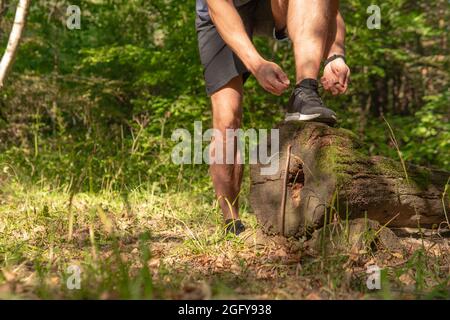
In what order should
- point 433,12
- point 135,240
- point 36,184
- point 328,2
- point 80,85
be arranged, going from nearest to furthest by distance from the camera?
1. point 328,2
2. point 135,240
3. point 36,184
4. point 80,85
5. point 433,12

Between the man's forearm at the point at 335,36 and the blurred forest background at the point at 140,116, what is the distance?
114 cm

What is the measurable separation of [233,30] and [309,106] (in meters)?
0.57

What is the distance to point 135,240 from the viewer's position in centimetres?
322

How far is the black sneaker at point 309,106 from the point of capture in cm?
273

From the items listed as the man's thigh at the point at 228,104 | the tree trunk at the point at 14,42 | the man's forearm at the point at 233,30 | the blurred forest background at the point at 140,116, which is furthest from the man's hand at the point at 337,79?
the tree trunk at the point at 14,42

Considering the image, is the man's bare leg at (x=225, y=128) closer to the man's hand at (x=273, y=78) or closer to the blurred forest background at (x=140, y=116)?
the blurred forest background at (x=140, y=116)

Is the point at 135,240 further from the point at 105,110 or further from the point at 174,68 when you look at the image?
the point at 105,110

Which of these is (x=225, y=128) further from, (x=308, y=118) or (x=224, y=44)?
(x=308, y=118)

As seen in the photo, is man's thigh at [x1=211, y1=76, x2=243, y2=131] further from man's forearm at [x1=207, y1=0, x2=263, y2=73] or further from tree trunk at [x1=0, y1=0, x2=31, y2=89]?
tree trunk at [x1=0, y1=0, x2=31, y2=89]

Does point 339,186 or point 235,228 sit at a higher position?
point 339,186

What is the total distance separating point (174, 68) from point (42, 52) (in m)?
2.35

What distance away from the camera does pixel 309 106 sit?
273 centimetres

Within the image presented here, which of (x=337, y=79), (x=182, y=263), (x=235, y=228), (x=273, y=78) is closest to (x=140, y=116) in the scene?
(x=235, y=228)
